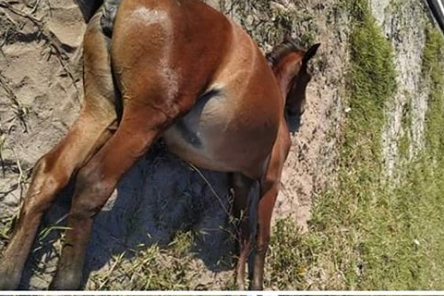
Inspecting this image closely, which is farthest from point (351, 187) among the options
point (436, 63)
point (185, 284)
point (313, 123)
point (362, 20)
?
point (436, 63)

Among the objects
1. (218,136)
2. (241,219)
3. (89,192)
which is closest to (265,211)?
(241,219)

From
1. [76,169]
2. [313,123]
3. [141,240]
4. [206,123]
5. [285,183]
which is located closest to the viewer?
[76,169]

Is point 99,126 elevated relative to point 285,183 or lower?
elevated

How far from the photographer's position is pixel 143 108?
219 centimetres

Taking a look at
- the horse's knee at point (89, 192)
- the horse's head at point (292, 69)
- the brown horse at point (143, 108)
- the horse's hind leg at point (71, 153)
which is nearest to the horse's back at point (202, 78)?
the brown horse at point (143, 108)

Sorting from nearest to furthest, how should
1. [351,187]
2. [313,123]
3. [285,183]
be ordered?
1. [285,183]
2. [313,123]
3. [351,187]

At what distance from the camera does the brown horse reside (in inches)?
86.2

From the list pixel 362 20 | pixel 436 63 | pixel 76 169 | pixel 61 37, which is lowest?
pixel 436 63

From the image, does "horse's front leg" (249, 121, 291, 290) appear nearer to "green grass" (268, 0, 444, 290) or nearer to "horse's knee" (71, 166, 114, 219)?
"green grass" (268, 0, 444, 290)

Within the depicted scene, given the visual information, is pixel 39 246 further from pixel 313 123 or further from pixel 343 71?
pixel 343 71

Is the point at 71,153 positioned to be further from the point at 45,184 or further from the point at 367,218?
the point at 367,218

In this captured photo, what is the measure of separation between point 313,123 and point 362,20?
94cm

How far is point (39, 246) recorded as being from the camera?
7.49ft

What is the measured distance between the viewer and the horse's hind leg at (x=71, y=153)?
7.13 feet
